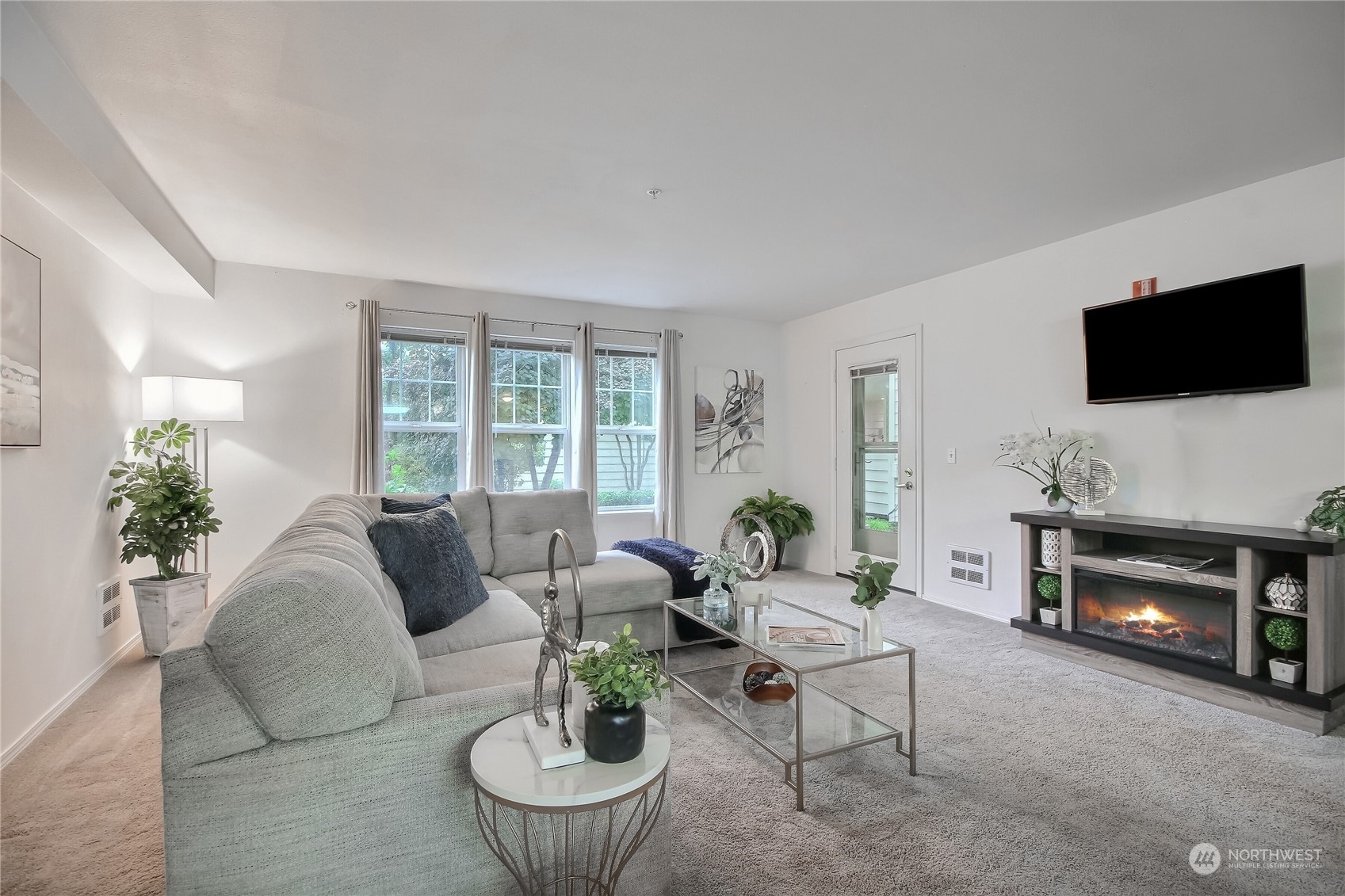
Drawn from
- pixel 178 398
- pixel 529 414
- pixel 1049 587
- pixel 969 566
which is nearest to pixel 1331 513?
pixel 1049 587

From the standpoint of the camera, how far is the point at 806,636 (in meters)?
2.40

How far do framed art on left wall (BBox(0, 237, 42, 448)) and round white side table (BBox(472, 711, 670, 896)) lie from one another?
2404 millimetres

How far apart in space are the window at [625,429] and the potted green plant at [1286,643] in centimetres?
411

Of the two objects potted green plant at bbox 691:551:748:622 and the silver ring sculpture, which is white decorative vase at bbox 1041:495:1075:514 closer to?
the silver ring sculpture

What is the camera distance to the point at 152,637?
3566 millimetres

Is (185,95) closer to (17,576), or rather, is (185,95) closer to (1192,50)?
(17,576)

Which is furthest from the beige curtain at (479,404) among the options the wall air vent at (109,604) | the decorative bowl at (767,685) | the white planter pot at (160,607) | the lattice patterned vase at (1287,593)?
the lattice patterned vase at (1287,593)

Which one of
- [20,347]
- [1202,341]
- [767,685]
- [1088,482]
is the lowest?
[767,685]

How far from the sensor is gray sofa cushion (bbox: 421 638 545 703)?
74.5 inches

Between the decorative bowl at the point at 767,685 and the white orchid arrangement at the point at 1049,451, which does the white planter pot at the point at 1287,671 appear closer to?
the white orchid arrangement at the point at 1049,451

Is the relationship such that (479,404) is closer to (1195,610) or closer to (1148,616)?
(1148,616)

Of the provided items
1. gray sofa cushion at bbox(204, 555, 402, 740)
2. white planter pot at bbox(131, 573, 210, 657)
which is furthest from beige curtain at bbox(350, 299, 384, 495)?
gray sofa cushion at bbox(204, 555, 402, 740)

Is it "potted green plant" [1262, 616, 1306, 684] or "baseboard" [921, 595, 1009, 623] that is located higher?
"potted green plant" [1262, 616, 1306, 684]

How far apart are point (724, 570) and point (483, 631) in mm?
1014
